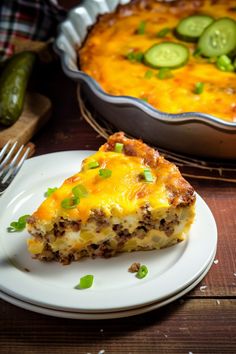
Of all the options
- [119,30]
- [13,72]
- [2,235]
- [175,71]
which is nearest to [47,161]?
[2,235]

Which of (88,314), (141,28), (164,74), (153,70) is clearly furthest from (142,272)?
(141,28)

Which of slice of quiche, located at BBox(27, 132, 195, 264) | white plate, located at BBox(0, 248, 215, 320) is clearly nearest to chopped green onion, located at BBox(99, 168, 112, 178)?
slice of quiche, located at BBox(27, 132, 195, 264)

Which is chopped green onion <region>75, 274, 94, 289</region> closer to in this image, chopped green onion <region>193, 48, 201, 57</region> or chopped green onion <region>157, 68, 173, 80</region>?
chopped green onion <region>157, 68, 173, 80</region>

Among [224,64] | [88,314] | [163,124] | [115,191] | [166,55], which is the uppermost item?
[115,191]

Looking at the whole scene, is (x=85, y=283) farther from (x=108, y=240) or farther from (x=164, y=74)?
(x=164, y=74)

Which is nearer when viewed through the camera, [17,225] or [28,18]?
[17,225]

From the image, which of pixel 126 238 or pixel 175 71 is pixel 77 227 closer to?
pixel 126 238
